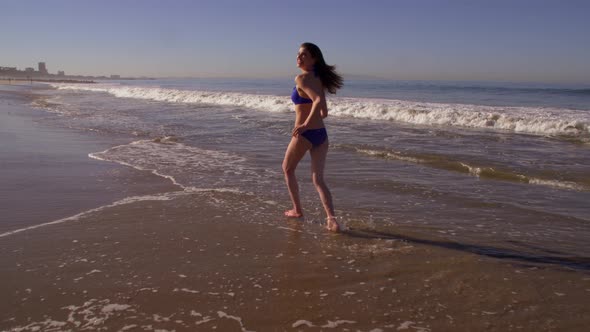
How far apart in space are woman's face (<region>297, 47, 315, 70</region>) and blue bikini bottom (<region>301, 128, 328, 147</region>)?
2.01 feet

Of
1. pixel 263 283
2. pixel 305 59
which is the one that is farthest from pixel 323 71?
pixel 263 283

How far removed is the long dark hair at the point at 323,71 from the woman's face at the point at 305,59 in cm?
3

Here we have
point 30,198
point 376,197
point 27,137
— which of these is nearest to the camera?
point 30,198

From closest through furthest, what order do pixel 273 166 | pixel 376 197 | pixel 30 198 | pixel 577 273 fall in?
pixel 577 273 → pixel 30 198 → pixel 376 197 → pixel 273 166

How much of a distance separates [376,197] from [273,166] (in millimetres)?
2537

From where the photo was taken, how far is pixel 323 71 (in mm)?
4352

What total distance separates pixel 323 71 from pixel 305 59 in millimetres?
209

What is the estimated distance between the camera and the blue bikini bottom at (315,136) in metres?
4.45

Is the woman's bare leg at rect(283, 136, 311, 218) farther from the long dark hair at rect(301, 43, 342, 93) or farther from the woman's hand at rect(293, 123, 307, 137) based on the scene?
the long dark hair at rect(301, 43, 342, 93)

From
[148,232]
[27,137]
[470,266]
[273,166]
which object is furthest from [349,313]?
[27,137]

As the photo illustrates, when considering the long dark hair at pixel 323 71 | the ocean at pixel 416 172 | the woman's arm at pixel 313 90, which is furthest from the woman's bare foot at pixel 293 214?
the long dark hair at pixel 323 71

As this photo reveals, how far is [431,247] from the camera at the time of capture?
410cm

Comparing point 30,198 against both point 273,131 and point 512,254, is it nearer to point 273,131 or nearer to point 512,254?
point 512,254

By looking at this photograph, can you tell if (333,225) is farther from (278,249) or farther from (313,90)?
(313,90)
